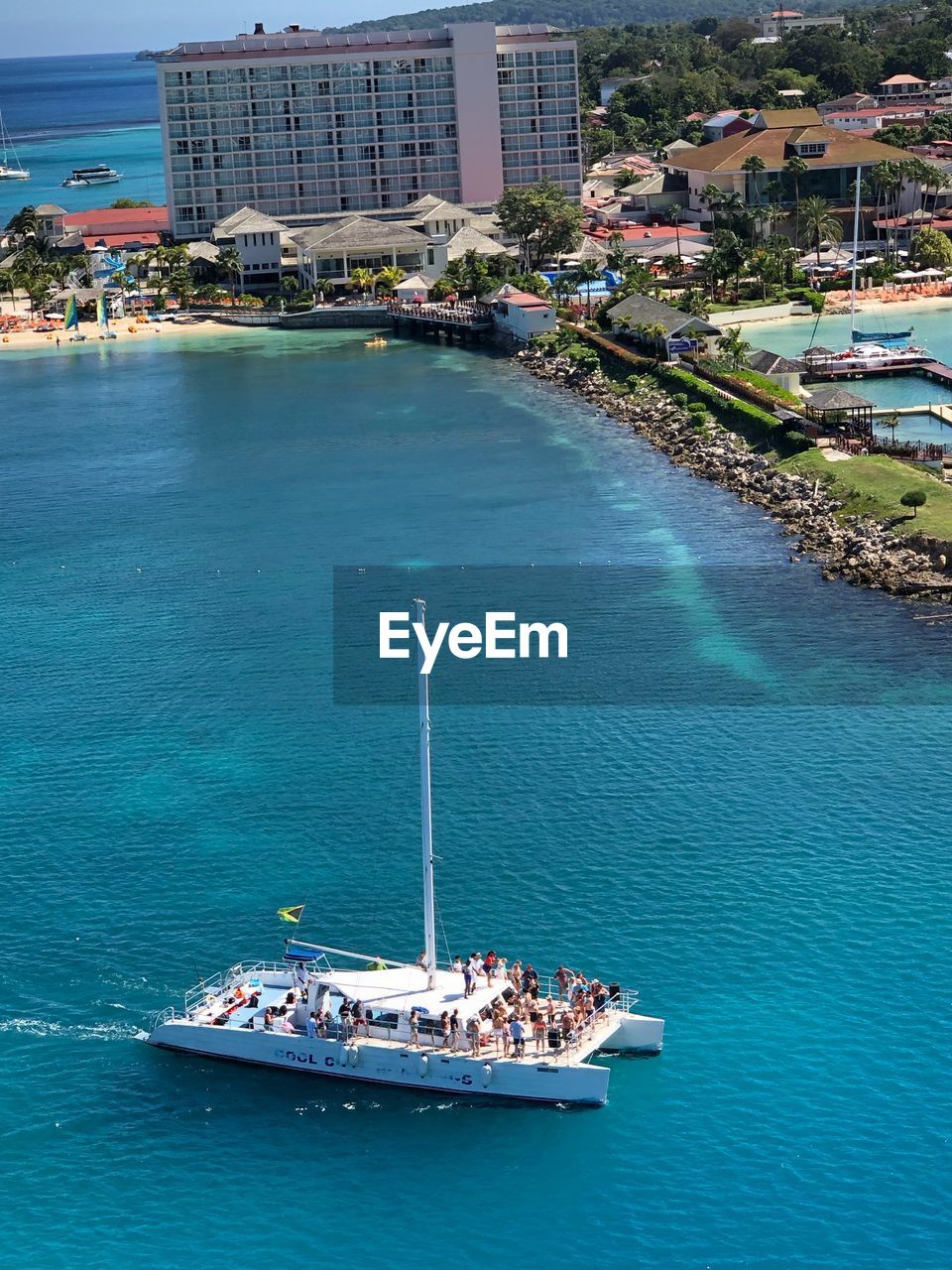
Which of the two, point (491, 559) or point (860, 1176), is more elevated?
point (491, 559)

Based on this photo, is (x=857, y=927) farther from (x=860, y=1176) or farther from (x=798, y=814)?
(x=860, y=1176)

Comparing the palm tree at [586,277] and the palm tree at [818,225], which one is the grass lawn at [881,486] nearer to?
the palm tree at [586,277]

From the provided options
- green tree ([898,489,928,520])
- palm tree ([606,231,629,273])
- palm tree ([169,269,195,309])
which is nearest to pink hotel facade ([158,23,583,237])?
palm tree ([169,269,195,309])


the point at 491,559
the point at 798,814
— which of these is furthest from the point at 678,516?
the point at 798,814

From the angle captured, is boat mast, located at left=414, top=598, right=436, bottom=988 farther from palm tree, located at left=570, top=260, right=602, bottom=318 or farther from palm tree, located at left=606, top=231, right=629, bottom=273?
palm tree, located at left=606, top=231, right=629, bottom=273

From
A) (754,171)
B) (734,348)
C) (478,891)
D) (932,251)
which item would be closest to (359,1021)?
(478,891)

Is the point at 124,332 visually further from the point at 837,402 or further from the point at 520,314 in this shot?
the point at 837,402
